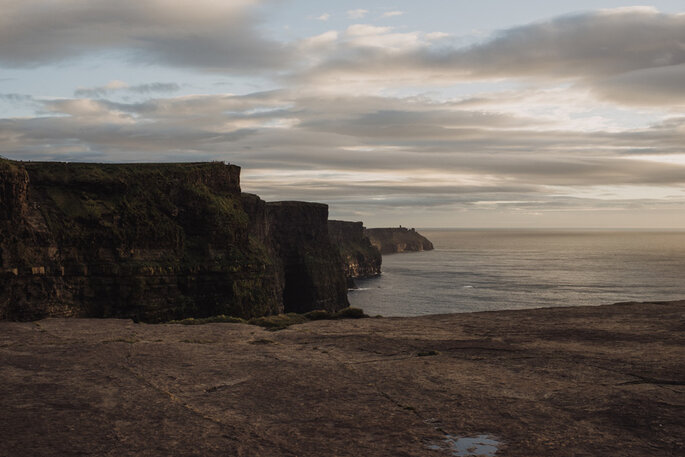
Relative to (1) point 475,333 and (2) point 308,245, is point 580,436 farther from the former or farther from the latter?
(2) point 308,245

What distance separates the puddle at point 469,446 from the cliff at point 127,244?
4033 cm

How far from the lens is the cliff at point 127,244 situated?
145ft

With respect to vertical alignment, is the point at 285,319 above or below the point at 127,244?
below

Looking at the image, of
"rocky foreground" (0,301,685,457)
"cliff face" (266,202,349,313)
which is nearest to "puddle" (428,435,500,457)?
"rocky foreground" (0,301,685,457)

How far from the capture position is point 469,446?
9.23 m

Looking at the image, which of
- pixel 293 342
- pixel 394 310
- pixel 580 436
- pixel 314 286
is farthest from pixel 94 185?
pixel 394 310

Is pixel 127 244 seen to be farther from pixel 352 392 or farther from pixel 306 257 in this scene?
pixel 306 257

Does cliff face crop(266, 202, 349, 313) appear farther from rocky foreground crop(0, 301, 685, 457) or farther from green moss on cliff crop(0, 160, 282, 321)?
rocky foreground crop(0, 301, 685, 457)

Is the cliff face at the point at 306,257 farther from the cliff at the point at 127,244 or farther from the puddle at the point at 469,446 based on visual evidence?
the puddle at the point at 469,446

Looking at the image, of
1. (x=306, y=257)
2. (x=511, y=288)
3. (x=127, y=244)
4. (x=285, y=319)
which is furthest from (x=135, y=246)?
(x=511, y=288)

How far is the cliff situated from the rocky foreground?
88.9 ft

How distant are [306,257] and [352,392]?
4048 inches

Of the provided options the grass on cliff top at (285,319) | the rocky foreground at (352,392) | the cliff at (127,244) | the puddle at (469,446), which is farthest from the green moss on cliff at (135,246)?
the puddle at (469,446)

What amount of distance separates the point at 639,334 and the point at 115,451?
1685 cm
